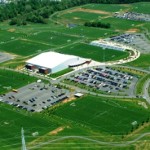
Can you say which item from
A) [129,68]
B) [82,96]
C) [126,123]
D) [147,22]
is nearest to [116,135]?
[126,123]

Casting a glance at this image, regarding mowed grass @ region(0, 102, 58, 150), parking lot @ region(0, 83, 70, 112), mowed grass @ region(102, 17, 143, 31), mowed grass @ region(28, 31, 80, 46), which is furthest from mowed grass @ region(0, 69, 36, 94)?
mowed grass @ region(102, 17, 143, 31)

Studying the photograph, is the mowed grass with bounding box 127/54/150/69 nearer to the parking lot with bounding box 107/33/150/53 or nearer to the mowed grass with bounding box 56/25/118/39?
the parking lot with bounding box 107/33/150/53

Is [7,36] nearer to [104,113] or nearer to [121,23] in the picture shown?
[121,23]

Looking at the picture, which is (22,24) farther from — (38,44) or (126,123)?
(126,123)

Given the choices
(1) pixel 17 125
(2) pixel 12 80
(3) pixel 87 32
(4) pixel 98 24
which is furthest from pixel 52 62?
(4) pixel 98 24

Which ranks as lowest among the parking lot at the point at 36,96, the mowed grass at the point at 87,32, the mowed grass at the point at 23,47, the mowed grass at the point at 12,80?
the parking lot at the point at 36,96

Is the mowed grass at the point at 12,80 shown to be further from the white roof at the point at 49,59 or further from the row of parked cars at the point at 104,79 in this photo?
the row of parked cars at the point at 104,79

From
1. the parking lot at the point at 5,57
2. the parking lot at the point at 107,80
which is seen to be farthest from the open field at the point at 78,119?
the parking lot at the point at 107,80
